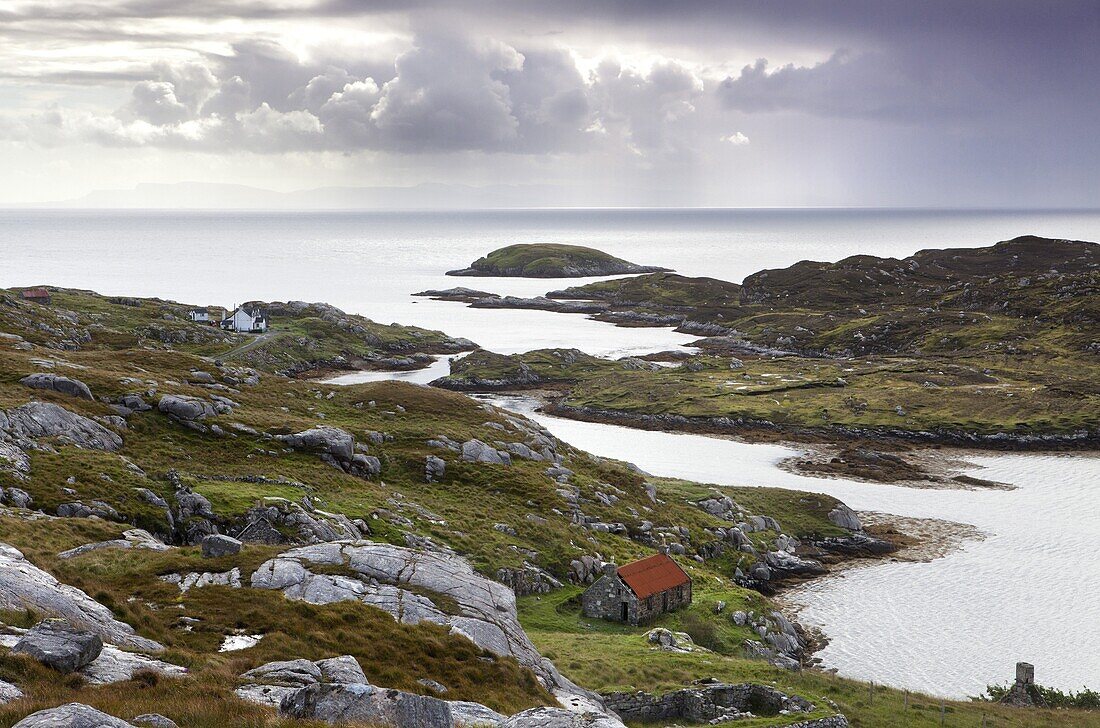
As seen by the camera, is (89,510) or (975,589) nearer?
(89,510)

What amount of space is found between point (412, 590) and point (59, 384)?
146 ft

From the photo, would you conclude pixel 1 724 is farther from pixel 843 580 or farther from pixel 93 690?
pixel 843 580

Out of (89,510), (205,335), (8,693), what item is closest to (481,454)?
(89,510)

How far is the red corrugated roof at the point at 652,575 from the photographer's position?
5731cm

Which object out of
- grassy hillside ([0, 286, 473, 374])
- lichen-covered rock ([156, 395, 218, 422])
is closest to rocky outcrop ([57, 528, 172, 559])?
lichen-covered rock ([156, 395, 218, 422])

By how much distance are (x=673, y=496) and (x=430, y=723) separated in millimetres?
70033

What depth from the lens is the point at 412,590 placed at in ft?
110

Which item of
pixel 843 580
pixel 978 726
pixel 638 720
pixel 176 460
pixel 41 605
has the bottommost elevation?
pixel 843 580

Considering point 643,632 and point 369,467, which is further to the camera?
point 369,467

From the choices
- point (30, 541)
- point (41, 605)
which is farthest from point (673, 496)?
point (41, 605)

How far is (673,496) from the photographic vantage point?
89.2m

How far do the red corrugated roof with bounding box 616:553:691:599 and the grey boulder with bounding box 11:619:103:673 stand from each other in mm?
40745

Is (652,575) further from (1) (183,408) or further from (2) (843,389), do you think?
(2) (843,389)

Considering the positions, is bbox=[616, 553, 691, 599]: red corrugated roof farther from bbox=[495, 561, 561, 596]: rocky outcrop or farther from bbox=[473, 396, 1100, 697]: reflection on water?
bbox=[473, 396, 1100, 697]: reflection on water
